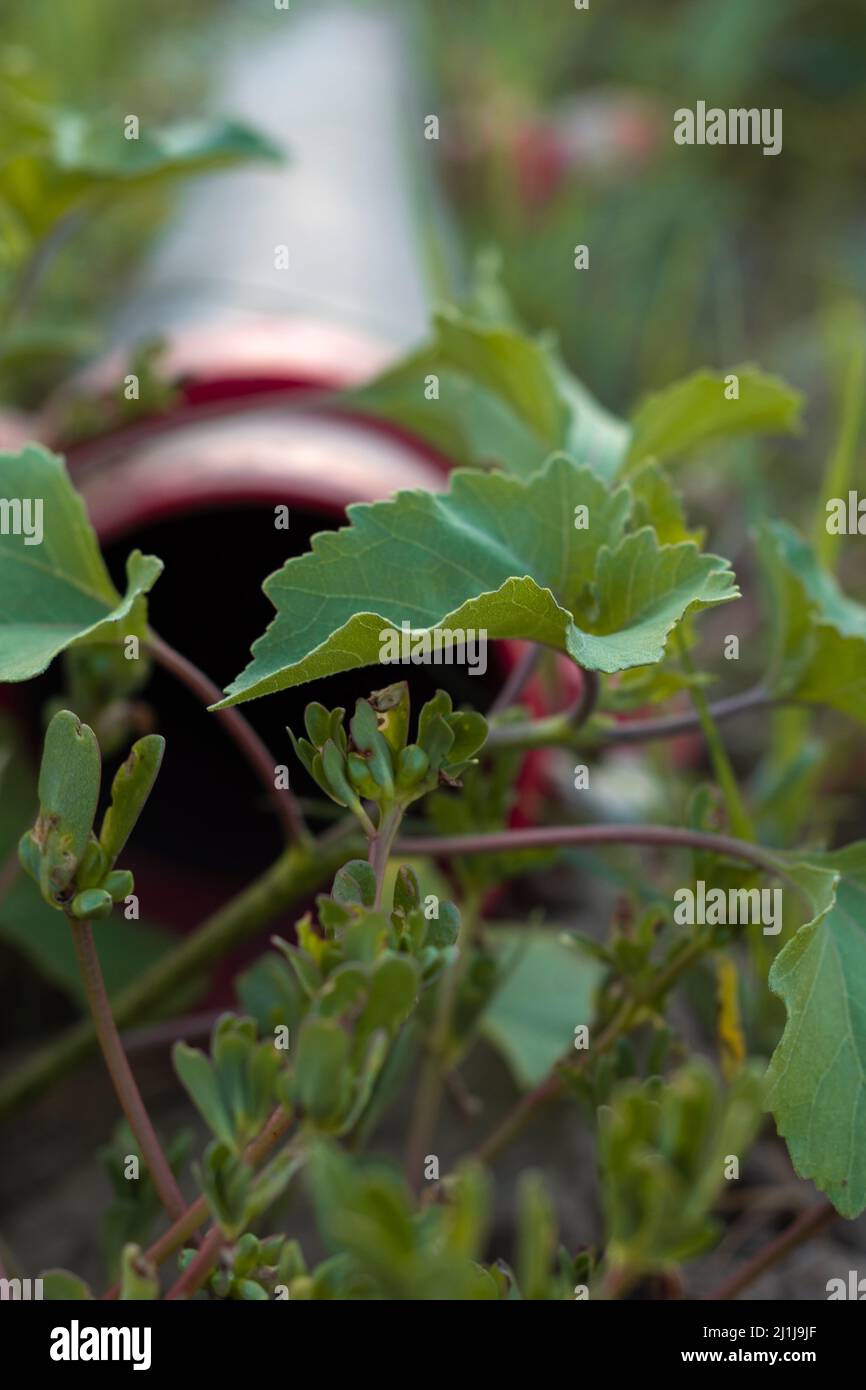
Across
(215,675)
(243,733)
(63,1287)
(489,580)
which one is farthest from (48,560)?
(215,675)

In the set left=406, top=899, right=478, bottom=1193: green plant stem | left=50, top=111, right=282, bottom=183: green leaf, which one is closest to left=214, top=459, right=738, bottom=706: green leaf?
left=406, top=899, right=478, bottom=1193: green plant stem

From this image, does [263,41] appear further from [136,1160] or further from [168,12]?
[136,1160]

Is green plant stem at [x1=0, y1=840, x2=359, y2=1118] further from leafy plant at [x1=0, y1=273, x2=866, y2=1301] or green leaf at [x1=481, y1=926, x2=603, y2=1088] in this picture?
green leaf at [x1=481, y1=926, x2=603, y2=1088]

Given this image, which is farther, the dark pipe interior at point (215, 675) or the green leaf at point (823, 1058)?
the dark pipe interior at point (215, 675)

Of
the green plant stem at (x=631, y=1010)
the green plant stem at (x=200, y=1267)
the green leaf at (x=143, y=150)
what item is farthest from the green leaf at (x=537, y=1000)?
the green leaf at (x=143, y=150)

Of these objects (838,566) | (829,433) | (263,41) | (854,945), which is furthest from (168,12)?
(854,945)

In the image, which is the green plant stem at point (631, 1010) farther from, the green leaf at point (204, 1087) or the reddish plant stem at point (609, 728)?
the green leaf at point (204, 1087)
